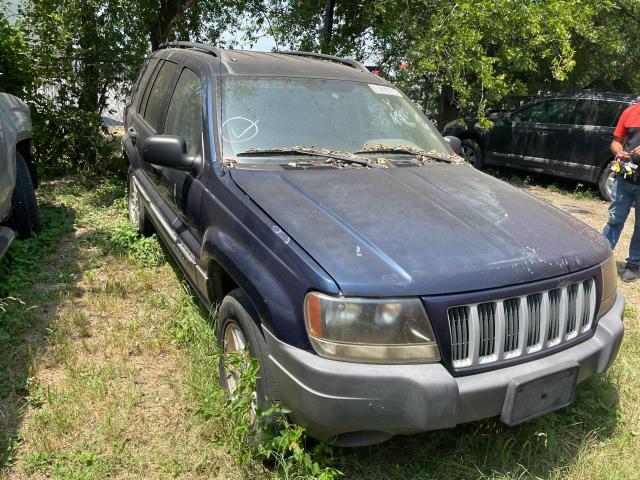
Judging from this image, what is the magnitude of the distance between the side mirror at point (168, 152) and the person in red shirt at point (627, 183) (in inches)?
155

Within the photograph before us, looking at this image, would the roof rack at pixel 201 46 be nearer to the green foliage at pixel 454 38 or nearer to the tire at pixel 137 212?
the tire at pixel 137 212

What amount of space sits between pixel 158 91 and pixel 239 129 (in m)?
1.66

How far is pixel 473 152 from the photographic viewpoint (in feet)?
35.4

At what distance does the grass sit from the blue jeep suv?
1.07 feet

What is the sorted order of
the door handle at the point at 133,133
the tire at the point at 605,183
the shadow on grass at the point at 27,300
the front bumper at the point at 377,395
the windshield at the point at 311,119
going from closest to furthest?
the front bumper at the point at 377,395
the shadow on grass at the point at 27,300
the windshield at the point at 311,119
the door handle at the point at 133,133
the tire at the point at 605,183

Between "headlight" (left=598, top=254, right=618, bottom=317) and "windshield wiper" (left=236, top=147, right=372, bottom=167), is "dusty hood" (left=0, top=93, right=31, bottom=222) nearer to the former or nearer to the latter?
"windshield wiper" (left=236, top=147, right=372, bottom=167)

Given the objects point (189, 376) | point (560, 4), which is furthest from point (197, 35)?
point (189, 376)

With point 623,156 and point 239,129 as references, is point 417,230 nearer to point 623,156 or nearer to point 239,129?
point 239,129

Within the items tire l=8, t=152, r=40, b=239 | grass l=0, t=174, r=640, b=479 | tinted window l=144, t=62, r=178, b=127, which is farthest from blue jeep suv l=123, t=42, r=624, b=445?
tire l=8, t=152, r=40, b=239

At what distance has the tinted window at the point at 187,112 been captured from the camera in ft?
11.6

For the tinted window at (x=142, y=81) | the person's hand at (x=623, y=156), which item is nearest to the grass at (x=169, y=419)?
the person's hand at (x=623, y=156)

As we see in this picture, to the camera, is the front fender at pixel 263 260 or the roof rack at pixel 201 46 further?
the roof rack at pixel 201 46

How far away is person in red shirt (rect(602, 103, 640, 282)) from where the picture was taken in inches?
199

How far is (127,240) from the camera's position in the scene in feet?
17.1
